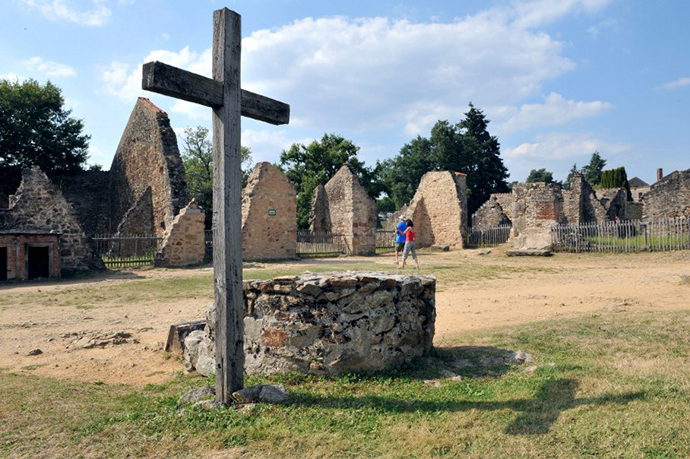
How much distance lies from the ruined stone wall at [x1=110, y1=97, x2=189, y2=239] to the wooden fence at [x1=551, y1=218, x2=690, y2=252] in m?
16.5

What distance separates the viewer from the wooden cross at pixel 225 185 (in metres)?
3.69

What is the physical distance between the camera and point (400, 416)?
3465 millimetres

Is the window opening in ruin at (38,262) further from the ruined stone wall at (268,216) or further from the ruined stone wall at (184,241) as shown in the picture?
the ruined stone wall at (268,216)

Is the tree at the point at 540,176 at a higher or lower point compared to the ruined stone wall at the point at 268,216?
higher

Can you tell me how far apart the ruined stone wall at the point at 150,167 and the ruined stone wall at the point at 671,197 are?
2460cm

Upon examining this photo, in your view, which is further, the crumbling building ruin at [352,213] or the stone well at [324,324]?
the crumbling building ruin at [352,213]

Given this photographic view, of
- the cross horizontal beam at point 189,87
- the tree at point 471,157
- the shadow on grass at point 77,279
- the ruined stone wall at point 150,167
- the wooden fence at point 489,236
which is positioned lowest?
the shadow on grass at point 77,279

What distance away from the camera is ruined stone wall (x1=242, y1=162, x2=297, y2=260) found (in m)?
20.0

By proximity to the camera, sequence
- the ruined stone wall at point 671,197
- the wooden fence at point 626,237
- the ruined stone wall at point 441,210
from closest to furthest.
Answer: the wooden fence at point 626,237
the ruined stone wall at point 671,197
the ruined stone wall at point 441,210

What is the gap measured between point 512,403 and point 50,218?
16.6m

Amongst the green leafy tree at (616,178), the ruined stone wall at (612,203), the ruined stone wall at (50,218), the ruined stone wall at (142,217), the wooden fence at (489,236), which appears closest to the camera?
the ruined stone wall at (50,218)

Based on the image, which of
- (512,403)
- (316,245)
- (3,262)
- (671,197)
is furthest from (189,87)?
(671,197)

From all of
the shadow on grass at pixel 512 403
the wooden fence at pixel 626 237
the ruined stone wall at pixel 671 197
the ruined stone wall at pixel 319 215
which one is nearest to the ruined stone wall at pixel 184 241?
the ruined stone wall at pixel 319 215

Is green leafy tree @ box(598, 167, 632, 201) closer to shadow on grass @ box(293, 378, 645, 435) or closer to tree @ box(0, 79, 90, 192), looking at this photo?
tree @ box(0, 79, 90, 192)
